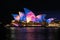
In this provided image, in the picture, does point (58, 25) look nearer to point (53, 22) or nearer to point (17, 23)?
point (53, 22)

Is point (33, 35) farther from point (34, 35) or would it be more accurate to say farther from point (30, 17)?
point (30, 17)

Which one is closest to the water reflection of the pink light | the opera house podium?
the opera house podium

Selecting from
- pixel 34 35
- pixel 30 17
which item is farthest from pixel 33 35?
pixel 30 17

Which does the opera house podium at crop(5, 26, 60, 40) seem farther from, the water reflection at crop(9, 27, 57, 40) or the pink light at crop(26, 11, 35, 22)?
the pink light at crop(26, 11, 35, 22)

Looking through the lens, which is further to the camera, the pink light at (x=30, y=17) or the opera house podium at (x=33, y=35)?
the pink light at (x=30, y=17)

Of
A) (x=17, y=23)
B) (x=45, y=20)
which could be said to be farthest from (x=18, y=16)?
(x=45, y=20)

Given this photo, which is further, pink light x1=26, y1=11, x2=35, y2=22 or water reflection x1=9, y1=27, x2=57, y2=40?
pink light x1=26, y1=11, x2=35, y2=22

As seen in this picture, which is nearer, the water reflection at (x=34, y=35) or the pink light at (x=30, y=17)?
the water reflection at (x=34, y=35)

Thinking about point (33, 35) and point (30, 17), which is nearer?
point (33, 35)

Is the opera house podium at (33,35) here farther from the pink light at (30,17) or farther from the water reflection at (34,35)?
the pink light at (30,17)

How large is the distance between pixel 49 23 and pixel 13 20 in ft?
23.6

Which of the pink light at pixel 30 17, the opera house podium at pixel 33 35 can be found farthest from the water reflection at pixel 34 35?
the pink light at pixel 30 17

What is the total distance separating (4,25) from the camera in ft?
166

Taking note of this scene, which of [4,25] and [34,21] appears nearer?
[4,25]
